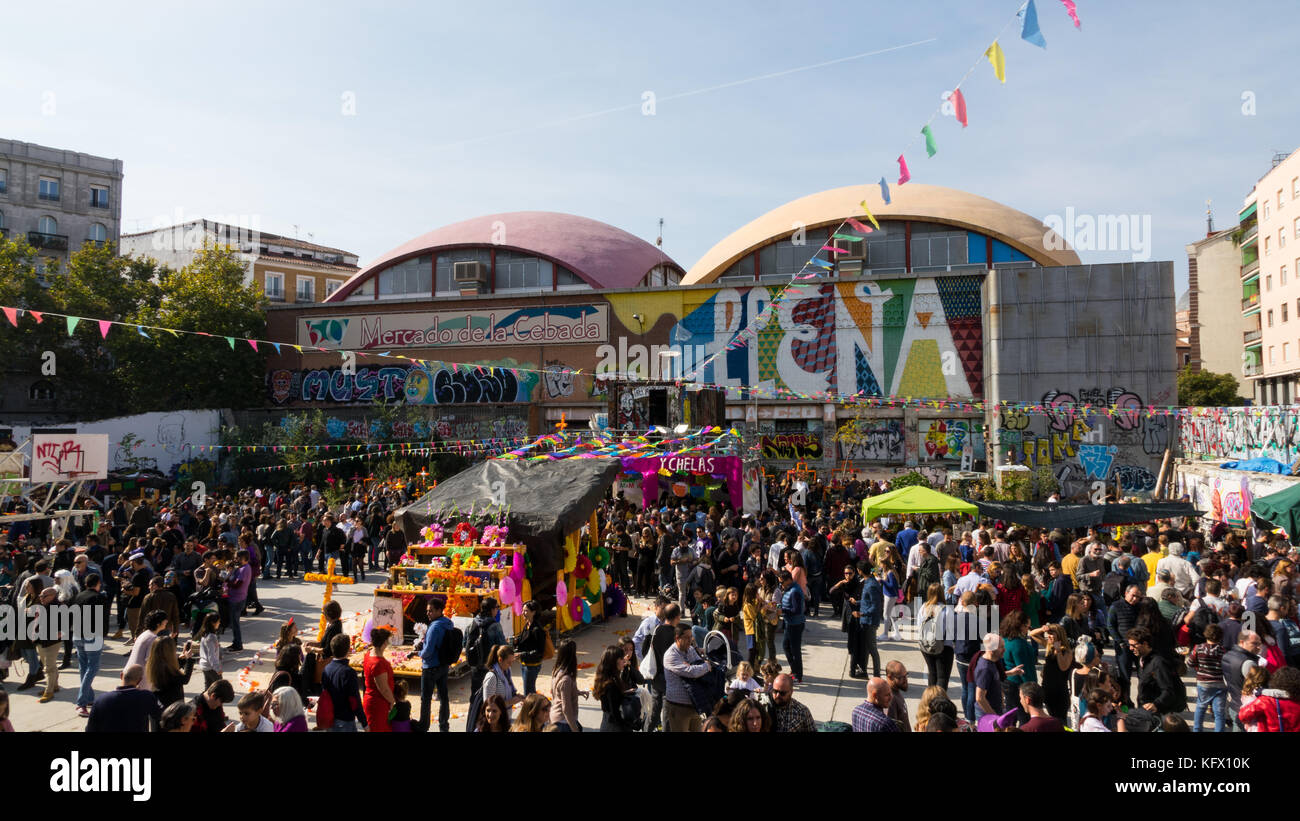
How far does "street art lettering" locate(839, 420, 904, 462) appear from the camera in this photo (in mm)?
32000

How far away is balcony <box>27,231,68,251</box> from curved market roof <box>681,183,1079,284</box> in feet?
117

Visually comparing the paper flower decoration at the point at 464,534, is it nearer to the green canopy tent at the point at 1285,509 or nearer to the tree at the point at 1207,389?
the green canopy tent at the point at 1285,509

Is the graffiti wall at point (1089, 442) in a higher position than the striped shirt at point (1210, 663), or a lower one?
higher

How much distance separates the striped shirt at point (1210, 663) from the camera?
743 cm

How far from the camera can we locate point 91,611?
9.72 metres

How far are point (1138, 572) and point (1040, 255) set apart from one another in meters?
27.7

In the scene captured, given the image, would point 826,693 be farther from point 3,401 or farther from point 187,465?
point 3,401

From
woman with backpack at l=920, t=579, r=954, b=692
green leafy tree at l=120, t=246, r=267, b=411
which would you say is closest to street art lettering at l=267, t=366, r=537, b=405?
green leafy tree at l=120, t=246, r=267, b=411

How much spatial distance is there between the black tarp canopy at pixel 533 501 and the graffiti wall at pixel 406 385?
73.8 ft

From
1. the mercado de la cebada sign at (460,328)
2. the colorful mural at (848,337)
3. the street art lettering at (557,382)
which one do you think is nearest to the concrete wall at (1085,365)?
the colorful mural at (848,337)

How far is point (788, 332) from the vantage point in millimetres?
33625

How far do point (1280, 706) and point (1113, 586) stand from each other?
4.44 m

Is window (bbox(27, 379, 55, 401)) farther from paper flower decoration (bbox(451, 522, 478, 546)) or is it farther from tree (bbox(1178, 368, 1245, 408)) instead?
tree (bbox(1178, 368, 1245, 408))

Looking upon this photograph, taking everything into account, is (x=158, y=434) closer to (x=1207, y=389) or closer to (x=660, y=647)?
(x=660, y=647)
